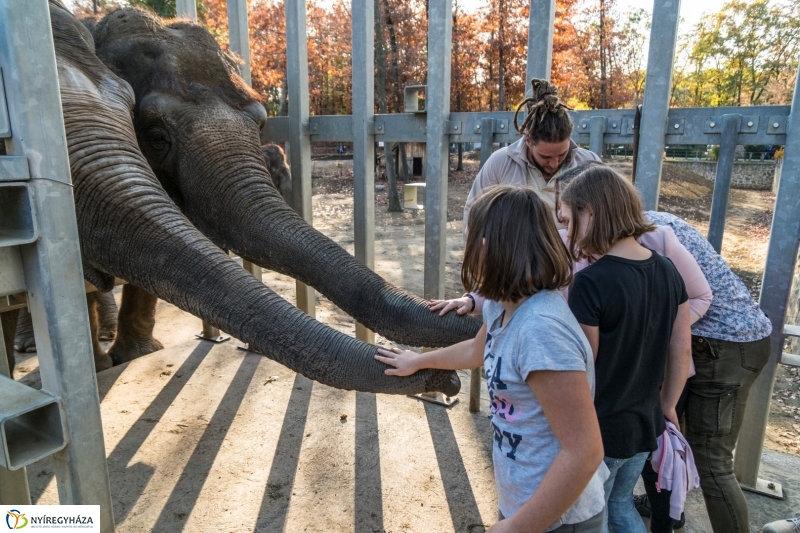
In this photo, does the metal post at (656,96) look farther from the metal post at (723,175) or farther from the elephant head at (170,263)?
the elephant head at (170,263)

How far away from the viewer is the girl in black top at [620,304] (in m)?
1.89

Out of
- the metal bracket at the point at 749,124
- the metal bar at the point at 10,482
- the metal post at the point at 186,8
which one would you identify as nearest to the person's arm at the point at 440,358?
the metal bar at the point at 10,482

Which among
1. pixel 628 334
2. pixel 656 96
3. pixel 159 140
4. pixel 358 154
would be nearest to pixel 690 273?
pixel 628 334

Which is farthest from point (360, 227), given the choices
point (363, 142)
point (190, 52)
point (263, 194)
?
point (190, 52)

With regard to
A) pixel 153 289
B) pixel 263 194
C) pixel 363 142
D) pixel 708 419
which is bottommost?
pixel 708 419

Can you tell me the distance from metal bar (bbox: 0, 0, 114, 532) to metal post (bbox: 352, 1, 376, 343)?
2711 millimetres

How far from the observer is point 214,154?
3.81m

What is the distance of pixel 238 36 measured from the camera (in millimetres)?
5086

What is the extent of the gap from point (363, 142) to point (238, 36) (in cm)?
177

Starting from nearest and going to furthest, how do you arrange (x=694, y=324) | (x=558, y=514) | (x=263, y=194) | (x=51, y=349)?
(x=558, y=514), (x=51, y=349), (x=694, y=324), (x=263, y=194)

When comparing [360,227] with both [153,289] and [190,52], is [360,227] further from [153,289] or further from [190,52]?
[153,289]

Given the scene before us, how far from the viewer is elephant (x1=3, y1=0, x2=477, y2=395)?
253 centimetres

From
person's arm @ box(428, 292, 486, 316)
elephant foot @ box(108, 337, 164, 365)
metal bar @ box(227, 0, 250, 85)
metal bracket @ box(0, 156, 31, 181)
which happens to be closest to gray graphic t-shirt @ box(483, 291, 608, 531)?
person's arm @ box(428, 292, 486, 316)

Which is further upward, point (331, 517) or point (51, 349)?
point (51, 349)
